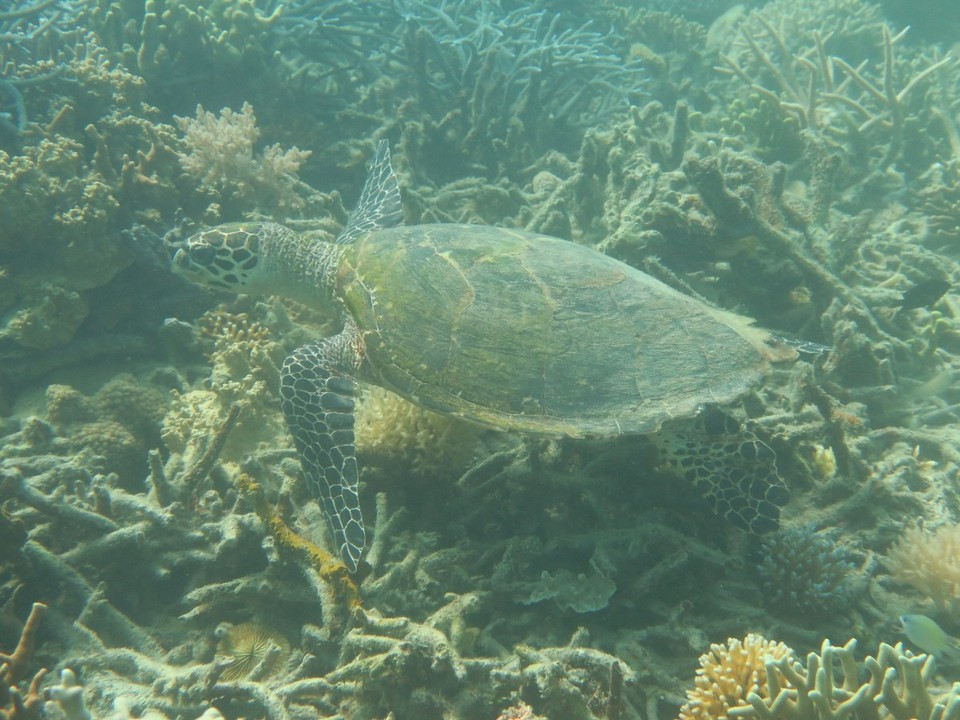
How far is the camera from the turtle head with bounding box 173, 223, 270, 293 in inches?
151

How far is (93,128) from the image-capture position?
438cm

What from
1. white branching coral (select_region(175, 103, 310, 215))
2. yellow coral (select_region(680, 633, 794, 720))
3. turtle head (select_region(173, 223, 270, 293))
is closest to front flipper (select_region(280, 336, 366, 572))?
turtle head (select_region(173, 223, 270, 293))

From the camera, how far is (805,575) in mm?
2418

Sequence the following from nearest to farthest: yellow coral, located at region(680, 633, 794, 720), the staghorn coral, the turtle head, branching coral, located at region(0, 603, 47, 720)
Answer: branching coral, located at region(0, 603, 47, 720) < yellow coral, located at region(680, 633, 794, 720) < the staghorn coral < the turtle head

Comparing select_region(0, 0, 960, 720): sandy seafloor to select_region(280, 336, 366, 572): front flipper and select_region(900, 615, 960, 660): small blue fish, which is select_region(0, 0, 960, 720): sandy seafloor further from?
select_region(280, 336, 366, 572): front flipper

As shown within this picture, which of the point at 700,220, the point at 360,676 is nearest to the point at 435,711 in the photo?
the point at 360,676

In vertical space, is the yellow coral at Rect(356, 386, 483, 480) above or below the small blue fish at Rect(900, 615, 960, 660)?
below

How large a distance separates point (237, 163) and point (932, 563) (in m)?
5.81

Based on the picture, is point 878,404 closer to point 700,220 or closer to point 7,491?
point 700,220

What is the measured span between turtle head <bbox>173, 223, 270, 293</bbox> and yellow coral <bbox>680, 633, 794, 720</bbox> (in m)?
3.84

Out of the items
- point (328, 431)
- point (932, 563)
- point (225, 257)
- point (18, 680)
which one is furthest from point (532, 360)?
point (225, 257)

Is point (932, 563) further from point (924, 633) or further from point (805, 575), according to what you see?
point (805, 575)

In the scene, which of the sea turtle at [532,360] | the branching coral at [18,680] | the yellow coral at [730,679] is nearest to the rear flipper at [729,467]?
the sea turtle at [532,360]

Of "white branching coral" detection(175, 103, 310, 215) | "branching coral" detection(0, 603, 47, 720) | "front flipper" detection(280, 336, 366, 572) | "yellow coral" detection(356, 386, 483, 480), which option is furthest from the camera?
"white branching coral" detection(175, 103, 310, 215)
